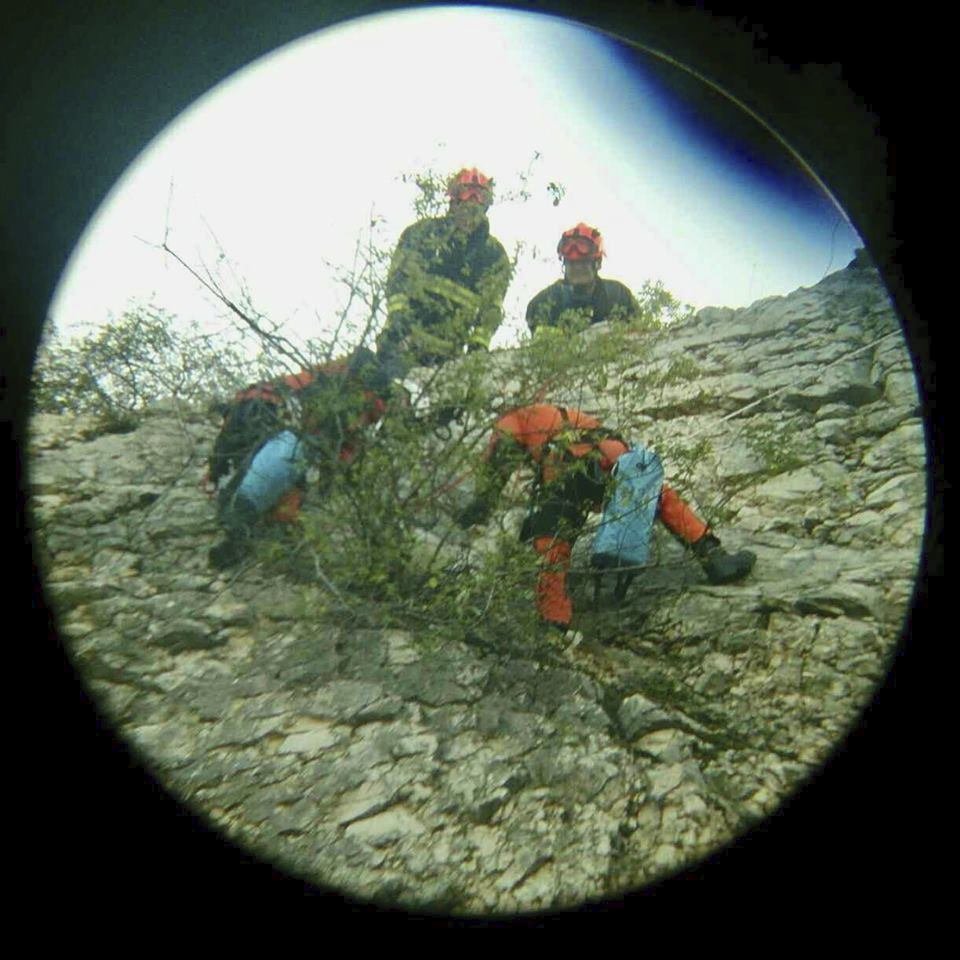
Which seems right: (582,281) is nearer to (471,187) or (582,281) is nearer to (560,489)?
(471,187)

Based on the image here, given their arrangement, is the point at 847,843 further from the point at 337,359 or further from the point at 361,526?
the point at 337,359

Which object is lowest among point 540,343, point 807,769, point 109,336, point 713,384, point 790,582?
point 807,769

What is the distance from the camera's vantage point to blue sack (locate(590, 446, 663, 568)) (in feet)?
8.43

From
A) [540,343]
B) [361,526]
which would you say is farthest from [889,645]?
[361,526]

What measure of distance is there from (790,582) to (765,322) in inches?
118

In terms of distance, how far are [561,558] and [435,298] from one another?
1.25 metres

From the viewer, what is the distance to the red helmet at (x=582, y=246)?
376 cm

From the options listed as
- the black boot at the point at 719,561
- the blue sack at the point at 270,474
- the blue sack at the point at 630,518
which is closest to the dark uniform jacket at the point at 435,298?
the blue sack at the point at 270,474

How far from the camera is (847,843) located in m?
1.76

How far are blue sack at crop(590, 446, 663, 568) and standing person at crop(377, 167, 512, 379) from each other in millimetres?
828

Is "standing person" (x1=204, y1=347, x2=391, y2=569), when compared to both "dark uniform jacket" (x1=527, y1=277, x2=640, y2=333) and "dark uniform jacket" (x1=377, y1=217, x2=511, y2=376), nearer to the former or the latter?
"dark uniform jacket" (x1=377, y1=217, x2=511, y2=376)

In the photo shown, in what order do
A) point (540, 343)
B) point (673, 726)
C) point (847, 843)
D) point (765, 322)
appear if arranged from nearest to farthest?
point (847, 843) → point (673, 726) → point (540, 343) → point (765, 322)

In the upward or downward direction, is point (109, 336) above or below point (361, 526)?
above

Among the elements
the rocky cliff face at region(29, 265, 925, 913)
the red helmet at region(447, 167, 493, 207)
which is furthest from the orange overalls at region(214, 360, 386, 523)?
the red helmet at region(447, 167, 493, 207)
